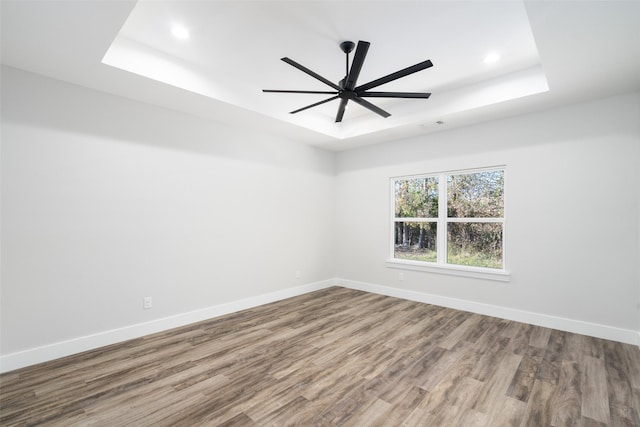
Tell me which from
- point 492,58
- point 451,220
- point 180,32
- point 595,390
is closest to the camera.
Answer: point 595,390

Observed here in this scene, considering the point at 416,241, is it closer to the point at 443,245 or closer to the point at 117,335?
the point at 443,245

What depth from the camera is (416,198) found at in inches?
198

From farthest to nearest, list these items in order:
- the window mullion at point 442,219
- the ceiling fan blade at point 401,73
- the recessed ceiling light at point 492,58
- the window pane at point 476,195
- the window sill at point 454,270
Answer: the window mullion at point 442,219 → the window pane at point 476,195 → the window sill at point 454,270 → the recessed ceiling light at point 492,58 → the ceiling fan blade at point 401,73

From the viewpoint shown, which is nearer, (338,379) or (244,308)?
(338,379)

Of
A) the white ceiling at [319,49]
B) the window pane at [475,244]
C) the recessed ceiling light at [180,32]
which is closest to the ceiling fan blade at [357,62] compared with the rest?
the white ceiling at [319,49]

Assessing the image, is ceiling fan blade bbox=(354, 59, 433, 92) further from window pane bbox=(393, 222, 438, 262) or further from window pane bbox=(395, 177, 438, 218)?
window pane bbox=(393, 222, 438, 262)

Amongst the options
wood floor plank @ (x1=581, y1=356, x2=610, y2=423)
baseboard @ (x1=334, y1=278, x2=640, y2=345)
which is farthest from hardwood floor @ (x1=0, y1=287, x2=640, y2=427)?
baseboard @ (x1=334, y1=278, x2=640, y2=345)

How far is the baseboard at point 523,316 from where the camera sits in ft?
10.6

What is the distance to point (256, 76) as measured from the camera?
11.6 feet

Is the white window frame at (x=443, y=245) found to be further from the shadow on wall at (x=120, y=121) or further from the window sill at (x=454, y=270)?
the shadow on wall at (x=120, y=121)

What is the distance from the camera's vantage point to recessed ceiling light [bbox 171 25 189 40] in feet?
8.73

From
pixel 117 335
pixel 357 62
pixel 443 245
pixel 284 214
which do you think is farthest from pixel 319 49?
pixel 117 335

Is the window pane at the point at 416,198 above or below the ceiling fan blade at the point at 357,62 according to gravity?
below

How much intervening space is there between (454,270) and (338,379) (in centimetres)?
273
